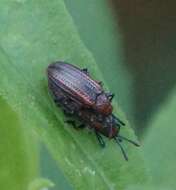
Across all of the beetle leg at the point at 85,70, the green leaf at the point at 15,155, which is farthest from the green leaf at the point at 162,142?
the green leaf at the point at 15,155

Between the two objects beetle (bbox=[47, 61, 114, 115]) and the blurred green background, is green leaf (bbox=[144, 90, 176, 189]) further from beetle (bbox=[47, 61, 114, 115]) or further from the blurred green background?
beetle (bbox=[47, 61, 114, 115])

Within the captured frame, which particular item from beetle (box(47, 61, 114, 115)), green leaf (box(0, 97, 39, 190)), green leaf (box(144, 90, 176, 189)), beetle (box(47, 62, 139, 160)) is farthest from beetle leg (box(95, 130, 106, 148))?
green leaf (box(0, 97, 39, 190))

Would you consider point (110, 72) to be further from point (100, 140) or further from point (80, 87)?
point (100, 140)

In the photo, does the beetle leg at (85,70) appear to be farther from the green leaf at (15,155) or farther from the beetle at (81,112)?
the green leaf at (15,155)

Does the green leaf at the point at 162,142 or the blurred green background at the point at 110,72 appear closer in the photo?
the blurred green background at the point at 110,72

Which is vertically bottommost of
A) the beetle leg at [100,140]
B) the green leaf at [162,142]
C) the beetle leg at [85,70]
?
the green leaf at [162,142]

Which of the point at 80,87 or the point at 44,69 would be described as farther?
the point at 80,87

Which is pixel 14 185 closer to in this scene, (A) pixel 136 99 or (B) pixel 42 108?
(B) pixel 42 108

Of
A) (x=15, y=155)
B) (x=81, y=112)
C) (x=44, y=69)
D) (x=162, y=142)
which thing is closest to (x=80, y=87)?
(x=81, y=112)
